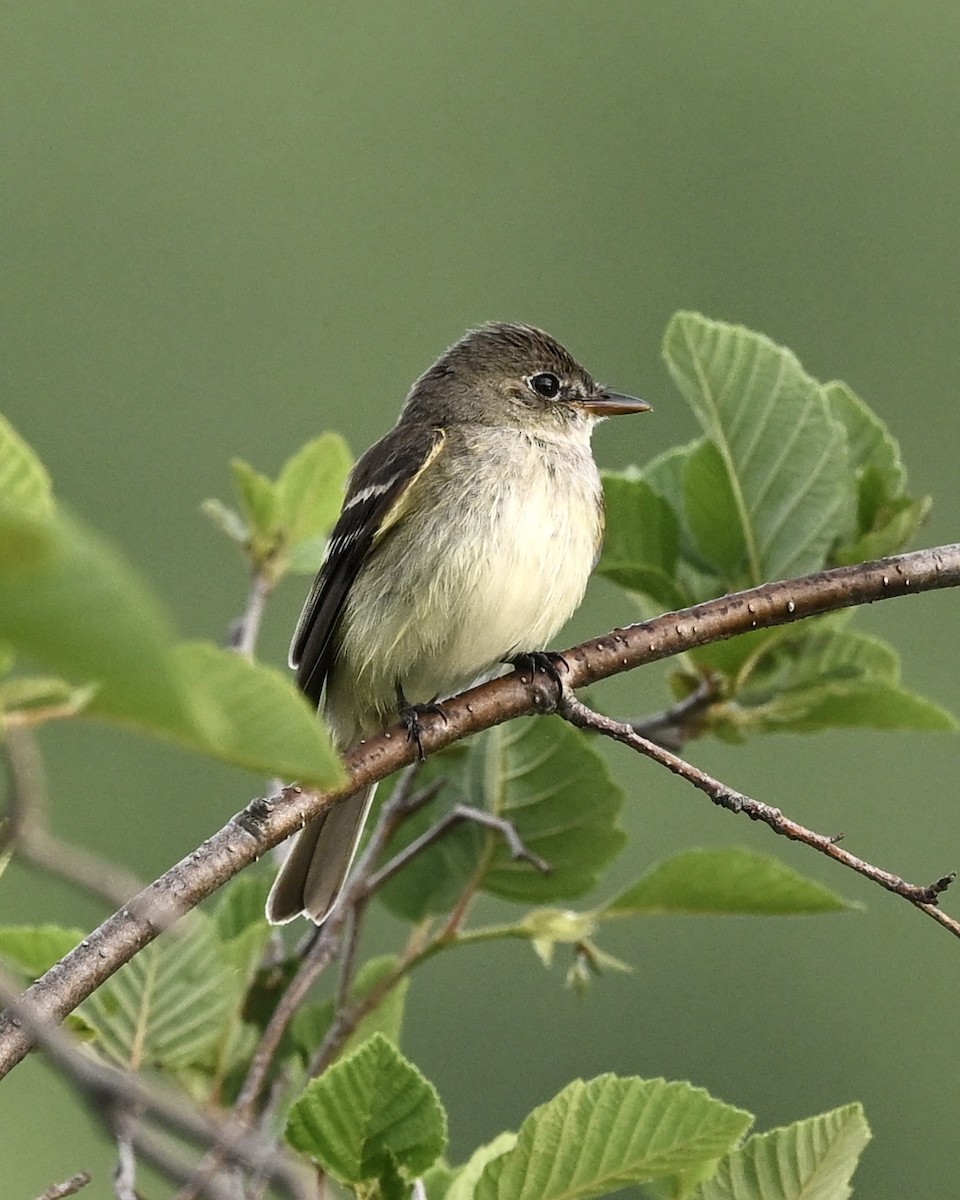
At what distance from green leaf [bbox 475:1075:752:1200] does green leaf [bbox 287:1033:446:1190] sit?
0.09m

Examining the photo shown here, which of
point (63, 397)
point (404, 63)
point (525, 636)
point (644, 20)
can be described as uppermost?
point (644, 20)

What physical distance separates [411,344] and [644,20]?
7.25 metres

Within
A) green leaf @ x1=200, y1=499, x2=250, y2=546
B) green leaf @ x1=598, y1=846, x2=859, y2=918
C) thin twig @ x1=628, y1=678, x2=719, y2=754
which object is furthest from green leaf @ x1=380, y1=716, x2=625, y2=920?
green leaf @ x1=200, y1=499, x2=250, y2=546

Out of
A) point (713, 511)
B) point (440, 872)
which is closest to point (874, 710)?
point (713, 511)

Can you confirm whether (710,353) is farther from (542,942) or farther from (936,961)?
(936,961)

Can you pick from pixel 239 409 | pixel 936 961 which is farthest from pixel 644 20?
pixel 936 961

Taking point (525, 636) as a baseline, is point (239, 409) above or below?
above

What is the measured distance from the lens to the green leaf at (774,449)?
10.0 ft

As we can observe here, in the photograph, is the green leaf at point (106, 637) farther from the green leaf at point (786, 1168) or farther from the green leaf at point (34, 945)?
the green leaf at point (34, 945)

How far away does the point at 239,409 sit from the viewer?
14.3m

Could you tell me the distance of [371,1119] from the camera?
6.42 ft

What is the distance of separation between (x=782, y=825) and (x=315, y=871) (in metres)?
1.63

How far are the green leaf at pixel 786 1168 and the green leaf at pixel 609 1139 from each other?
0.03m

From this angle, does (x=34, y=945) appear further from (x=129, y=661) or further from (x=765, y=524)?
(x=129, y=661)
